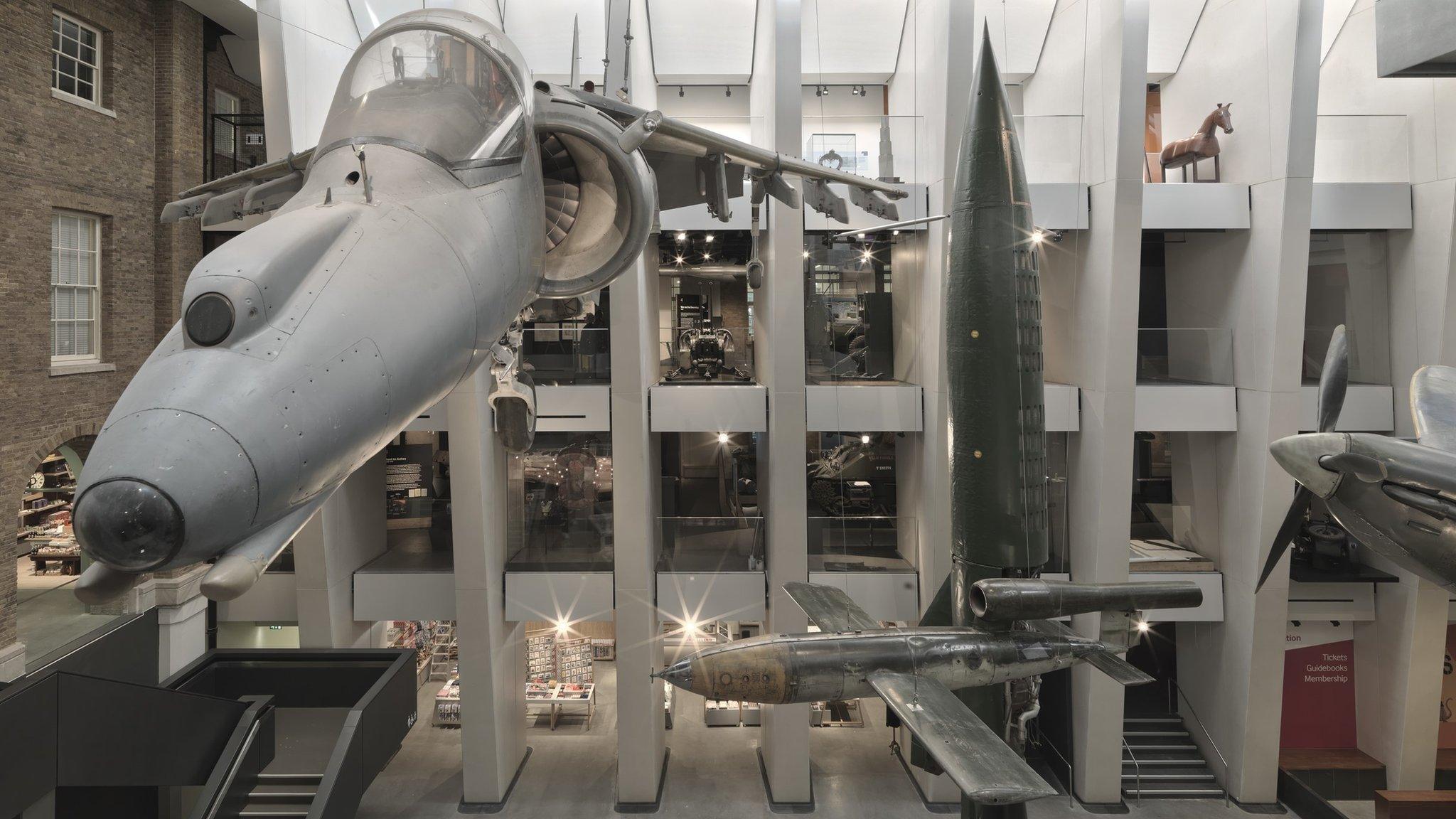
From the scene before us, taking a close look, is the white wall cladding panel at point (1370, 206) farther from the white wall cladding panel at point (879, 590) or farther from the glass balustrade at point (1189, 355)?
the white wall cladding panel at point (879, 590)

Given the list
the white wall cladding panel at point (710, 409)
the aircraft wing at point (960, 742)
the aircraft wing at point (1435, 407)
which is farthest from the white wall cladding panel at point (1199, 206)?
the aircraft wing at point (960, 742)

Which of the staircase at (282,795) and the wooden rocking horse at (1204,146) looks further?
the wooden rocking horse at (1204,146)

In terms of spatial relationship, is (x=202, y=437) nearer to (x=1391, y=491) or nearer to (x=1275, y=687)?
(x=1391, y=491)

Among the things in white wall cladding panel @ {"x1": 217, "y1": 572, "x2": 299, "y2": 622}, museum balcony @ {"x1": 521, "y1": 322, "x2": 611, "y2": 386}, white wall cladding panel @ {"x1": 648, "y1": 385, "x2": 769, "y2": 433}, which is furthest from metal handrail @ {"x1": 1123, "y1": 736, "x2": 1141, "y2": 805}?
white wall cladding panel @ {"x1": 217, "y1": 572, "x2": 299, "y2": 622}

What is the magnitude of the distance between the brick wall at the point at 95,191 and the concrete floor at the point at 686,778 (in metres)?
5.88

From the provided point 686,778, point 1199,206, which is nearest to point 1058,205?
point 1199,206

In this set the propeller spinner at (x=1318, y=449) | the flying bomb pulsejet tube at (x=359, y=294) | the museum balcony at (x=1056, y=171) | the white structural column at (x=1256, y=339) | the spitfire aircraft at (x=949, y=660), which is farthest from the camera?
the museum balcony at (x=1056, y=171)

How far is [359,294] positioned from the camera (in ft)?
6.55

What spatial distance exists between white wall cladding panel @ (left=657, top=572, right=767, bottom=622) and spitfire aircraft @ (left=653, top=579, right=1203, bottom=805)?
22.6 ft

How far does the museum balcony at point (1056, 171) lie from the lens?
10742mm

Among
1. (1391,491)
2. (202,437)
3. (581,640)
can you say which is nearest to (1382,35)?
(1391,491)

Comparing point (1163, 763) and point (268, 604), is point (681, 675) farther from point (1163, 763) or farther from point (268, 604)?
point (268, 604)

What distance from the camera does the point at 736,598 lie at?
38.5 feet

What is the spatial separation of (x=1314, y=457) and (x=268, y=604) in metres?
14.5
